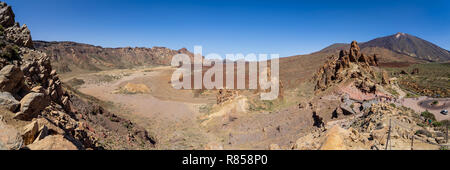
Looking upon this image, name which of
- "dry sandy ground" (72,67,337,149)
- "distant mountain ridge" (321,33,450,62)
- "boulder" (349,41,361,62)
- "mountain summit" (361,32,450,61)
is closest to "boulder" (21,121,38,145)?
"dry sandy ground" (72,67,337,149)

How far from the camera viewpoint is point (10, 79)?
572 centimetres

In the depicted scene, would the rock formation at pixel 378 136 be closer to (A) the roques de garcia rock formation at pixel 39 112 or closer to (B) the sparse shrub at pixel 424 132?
(B) the sparse shrub at pixel 424 132

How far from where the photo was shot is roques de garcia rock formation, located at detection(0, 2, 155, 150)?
14.0 ft

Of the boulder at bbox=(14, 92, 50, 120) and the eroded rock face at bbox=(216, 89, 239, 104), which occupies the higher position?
the boulder at bbox=(14, 92, 50, 120)

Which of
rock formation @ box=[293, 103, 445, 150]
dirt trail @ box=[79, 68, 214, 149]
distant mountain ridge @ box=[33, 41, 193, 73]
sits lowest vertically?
dirt trail @ box=[79, 68, 214, 149]

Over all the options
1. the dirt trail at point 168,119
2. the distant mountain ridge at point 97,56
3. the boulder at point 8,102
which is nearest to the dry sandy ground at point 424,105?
the dirt trail at point 168,119

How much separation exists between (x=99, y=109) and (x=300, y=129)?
40.1 ft

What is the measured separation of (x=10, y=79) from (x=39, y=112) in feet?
3.45

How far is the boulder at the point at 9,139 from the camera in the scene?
3139 mm

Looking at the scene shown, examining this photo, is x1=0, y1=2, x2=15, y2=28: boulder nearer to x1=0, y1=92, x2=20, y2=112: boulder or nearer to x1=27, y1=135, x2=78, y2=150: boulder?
x1=0, y1=92, x2=20, y2=112: boulder

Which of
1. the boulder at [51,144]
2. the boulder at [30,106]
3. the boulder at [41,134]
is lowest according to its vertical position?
the boulder at [51,144]

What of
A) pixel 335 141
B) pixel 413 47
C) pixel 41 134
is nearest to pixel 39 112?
pixel 41 134

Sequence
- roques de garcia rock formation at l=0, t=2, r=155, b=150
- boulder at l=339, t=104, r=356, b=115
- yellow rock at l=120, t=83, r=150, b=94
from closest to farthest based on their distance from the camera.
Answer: roques de garcia rock formation at l=0, t=2, r=155, b=150 → boulder at l=339, t=104, r=356, b=115 → yellow rock at l=120, t=83, r=150, b=94
